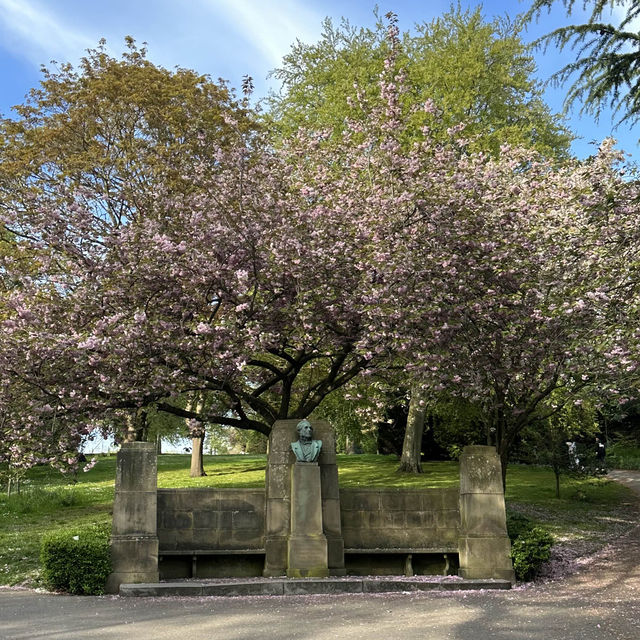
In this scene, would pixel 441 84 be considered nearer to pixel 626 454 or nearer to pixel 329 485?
pixel 329 485

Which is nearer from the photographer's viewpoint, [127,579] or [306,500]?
[127,579]

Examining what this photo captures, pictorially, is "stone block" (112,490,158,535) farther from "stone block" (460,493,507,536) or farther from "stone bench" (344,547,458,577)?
"stone block" (460,493,507,536)

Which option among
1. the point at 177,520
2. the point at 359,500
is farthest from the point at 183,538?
the point at 359,500

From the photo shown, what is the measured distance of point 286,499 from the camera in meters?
14.0

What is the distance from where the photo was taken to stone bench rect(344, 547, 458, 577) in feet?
46.3

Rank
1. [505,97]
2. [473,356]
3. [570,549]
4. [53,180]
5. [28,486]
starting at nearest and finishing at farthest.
→ [473,356] → [570,549] → [53,180] → [28,486] → [505,97]

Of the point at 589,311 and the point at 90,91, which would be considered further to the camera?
the point at 90,91

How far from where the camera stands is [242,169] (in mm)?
16172

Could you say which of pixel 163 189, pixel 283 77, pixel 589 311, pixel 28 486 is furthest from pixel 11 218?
pixel 283 77

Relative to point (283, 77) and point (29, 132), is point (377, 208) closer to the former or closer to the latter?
point (29, 132)

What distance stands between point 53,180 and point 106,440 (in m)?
9.59

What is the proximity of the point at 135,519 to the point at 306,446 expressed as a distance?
3.36 m

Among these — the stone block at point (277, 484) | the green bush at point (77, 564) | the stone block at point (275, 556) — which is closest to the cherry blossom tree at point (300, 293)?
the stone block at point (277, 484)

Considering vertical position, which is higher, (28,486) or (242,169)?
(242,169)
